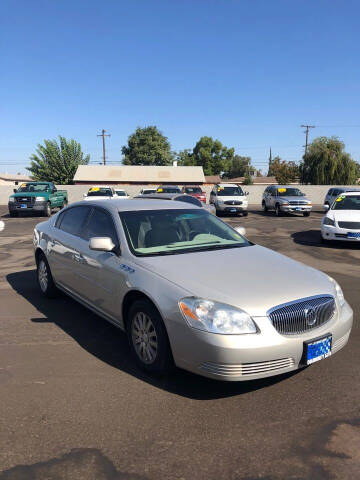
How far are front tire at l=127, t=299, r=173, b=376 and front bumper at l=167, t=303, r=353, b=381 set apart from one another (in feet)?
0.60

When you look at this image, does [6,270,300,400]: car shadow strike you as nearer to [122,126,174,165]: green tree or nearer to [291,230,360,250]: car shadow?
[291,230,360,250]: car shadow

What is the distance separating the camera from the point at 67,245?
4.91m

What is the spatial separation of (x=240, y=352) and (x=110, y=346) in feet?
5.79

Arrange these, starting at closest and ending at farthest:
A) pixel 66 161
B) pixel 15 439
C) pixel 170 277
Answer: pixel 15 439 < pixel 170 277 < pixel 66 161

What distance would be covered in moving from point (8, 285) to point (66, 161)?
49.4 metres

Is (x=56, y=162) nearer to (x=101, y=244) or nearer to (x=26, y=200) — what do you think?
(x=26, y=200)

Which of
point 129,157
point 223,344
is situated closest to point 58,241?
point 223,344

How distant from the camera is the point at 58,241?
5203 millimetres

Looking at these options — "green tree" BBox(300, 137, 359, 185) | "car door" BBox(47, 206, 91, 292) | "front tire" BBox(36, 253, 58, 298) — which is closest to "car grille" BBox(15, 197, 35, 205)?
"front tire" BBox(36, 253, 58, 298)

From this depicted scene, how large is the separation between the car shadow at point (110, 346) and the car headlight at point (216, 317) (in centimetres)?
65

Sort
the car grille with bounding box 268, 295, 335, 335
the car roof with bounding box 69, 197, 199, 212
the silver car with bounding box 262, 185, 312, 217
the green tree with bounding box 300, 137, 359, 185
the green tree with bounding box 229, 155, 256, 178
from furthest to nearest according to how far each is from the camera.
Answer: the green tree with bounding box 229, 155, 256, 178 < the green tree with bounding box 300, 137, 359, 185 < the silver car with bounding box 262, 185, 312, 217 < the car roof with bounding box 69, 197, 199, 212 < the car grille with bounding box 268, 295, 335, 335

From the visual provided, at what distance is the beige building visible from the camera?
166 feet

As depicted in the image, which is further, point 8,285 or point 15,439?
point 8,285

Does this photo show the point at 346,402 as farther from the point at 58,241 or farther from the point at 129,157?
the point at 129,157
